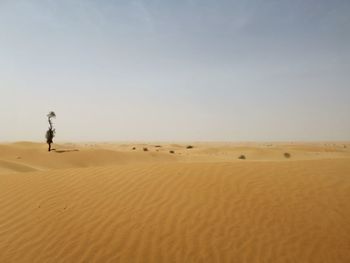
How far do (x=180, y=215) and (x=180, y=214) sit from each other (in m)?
0.05

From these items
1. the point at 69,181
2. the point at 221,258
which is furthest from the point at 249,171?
the point at 69,181

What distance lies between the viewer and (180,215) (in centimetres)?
794

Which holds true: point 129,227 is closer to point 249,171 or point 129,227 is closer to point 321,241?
point 321,241

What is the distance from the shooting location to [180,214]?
26.2 feet

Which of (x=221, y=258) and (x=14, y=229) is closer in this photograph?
(x=221, y=258)

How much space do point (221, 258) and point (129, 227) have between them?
2167 mm

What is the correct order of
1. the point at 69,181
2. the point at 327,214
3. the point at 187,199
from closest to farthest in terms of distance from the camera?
the point at 327,214 → the point at 187,199 → the point at 69,181

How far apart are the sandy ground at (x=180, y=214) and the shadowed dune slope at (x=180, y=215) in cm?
2

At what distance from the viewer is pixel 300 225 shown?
7469mm

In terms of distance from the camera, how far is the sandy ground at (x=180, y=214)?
6617 mm

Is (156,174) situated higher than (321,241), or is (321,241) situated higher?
(156,174)

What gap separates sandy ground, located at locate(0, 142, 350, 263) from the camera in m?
6.62

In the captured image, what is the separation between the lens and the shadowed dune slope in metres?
6.61

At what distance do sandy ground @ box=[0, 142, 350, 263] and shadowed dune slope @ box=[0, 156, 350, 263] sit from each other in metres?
0.02
